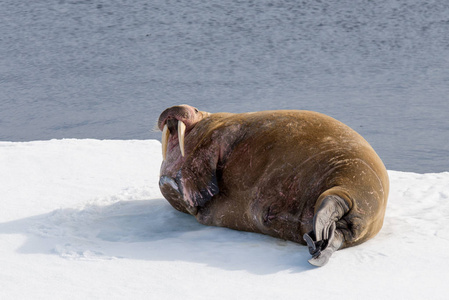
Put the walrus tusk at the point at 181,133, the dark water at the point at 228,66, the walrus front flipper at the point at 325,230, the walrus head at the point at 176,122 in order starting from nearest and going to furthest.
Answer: the walrus front flipper at the point at 325,230, the walrus tusk at the point at 181,133, the walrus head at the point at 176,122, the dark water at the point at 228,66

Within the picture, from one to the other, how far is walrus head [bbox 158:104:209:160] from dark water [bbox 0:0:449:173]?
17.7ft

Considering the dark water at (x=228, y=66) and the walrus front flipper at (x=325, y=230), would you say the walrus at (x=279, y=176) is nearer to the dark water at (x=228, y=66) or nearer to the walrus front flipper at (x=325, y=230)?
the walrus front flipper at (x=325, y=230)

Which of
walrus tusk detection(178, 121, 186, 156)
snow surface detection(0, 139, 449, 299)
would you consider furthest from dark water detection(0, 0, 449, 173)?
walrus tusk detection(178, 121, 186, 156)

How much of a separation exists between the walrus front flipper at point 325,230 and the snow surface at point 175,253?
9 centimetres

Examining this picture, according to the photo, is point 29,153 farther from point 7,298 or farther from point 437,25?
point 437,25

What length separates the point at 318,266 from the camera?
355 centimetres

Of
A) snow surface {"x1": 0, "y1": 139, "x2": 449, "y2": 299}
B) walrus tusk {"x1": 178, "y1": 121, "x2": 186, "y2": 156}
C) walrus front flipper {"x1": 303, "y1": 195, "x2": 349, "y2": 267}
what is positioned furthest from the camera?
walrus tusk {"x1": 178, "y1": 121, "x2": 186, "y2": 156}

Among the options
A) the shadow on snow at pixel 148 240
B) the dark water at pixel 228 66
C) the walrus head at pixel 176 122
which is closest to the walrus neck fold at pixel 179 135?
the walrus head at pixel 176 122

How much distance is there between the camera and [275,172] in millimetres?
4023

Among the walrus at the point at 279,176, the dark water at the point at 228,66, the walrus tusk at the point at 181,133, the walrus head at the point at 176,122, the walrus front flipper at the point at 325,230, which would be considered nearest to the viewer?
the walrus front flipper at the point at 325,230

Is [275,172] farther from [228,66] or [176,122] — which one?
[228,66]

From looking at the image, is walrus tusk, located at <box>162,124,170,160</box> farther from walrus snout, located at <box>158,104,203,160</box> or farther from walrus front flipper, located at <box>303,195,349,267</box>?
walrus front flipper, located at <box>303,195,349,267</box>

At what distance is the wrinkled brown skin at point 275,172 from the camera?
3766mm

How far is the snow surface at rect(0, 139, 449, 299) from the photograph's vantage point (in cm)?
334
